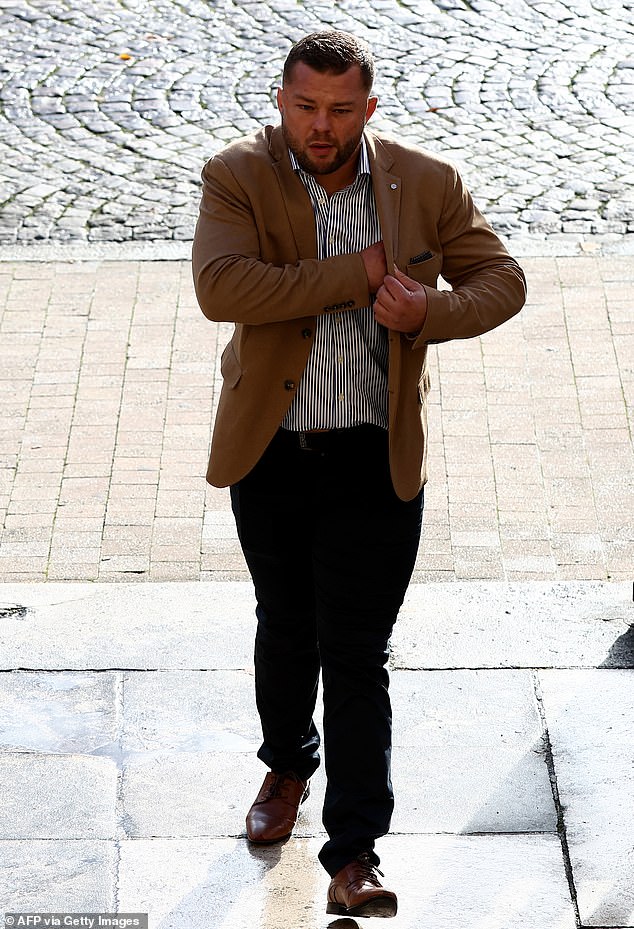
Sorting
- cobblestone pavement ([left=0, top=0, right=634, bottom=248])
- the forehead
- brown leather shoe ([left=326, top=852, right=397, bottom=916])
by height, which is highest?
the forehead

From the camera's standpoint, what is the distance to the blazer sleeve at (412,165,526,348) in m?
3.36

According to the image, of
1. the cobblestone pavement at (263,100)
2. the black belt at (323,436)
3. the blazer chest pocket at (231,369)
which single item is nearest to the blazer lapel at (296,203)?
the blazer chest pocket at (231,369)

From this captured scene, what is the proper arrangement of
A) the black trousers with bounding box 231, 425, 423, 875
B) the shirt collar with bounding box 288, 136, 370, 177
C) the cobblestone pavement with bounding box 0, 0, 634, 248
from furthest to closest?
the cobblestone pavement with bounding box 0, 0, 634, 248, the black trousers with bounding box 231, 425, 423, 875, the shirt collar with bounding box 288, 136, 370, 177

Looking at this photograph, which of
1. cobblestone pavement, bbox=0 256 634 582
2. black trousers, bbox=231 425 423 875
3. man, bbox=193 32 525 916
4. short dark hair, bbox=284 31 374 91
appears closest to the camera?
short dark hair, bbox=284 31 374 91

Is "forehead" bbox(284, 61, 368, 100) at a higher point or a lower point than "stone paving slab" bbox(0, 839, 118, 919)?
higher

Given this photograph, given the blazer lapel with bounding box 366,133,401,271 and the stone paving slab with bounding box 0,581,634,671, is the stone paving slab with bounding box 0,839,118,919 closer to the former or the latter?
the stone paving slab with bounding box 0,581,634,671

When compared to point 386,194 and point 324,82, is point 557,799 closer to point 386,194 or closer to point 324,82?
point 386,194

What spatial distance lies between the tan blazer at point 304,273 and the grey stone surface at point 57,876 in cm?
116

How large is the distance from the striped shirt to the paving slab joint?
52.3 inches

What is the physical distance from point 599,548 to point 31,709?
7.64 ft

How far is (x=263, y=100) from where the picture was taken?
932cm

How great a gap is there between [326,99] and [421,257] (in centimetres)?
47

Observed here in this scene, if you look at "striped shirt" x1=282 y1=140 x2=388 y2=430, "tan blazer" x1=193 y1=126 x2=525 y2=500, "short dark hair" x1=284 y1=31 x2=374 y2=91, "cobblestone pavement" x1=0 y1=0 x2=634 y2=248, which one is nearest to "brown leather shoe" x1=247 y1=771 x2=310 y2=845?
"tan blazer" x1=193 y1=126 x2=525 y2=500

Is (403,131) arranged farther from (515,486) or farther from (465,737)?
(465,737)
